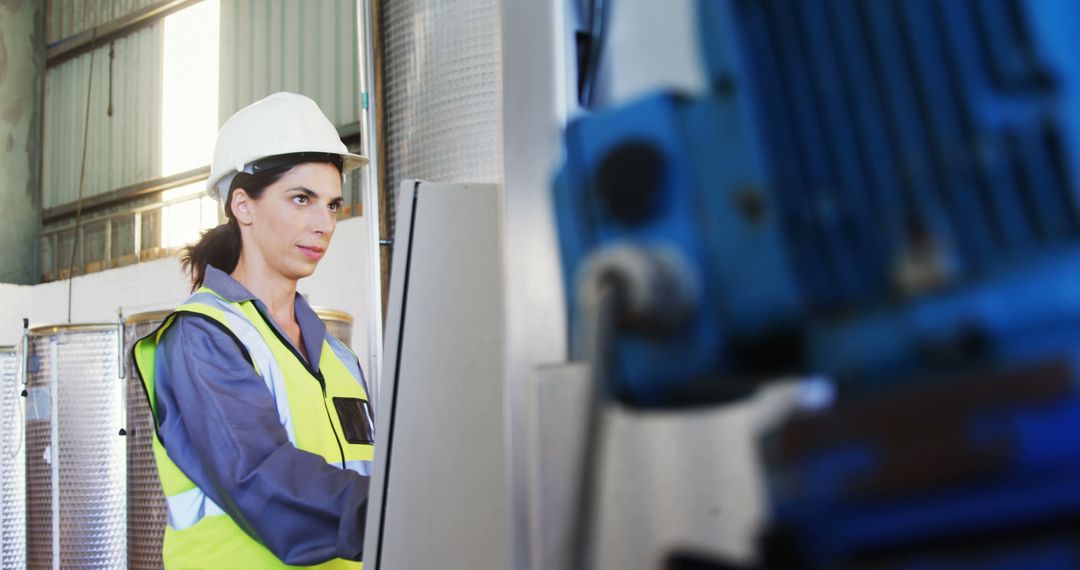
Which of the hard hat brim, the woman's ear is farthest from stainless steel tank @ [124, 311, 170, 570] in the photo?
the woman's ear

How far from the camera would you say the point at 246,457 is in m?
1.80

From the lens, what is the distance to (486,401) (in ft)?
4.31

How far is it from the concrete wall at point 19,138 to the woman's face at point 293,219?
7.73 metres

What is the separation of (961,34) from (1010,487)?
249 mm

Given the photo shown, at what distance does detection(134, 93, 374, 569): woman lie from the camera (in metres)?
1.75

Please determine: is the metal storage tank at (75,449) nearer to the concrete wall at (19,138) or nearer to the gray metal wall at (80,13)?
the gray metal wall at (80,13)

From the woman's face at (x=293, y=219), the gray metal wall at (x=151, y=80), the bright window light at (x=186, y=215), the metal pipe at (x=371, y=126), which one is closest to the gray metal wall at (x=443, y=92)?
the metal pipe at (x=371, y=126)

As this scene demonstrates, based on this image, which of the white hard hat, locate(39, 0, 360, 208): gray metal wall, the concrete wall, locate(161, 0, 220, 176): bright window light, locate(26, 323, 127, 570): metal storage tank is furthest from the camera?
the concrete wall

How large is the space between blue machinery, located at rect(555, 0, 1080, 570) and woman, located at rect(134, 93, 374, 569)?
3.82ft

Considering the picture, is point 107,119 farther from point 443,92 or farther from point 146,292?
point 443,92

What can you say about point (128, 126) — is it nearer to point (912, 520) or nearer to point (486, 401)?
point (486, 401)

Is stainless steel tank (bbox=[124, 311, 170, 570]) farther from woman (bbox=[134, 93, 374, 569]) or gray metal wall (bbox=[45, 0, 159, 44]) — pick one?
gray metal wall (bbox=[45, 0, 159, 44])

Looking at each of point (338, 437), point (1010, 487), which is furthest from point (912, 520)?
point (338, 437)

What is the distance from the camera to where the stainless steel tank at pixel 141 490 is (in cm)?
421
